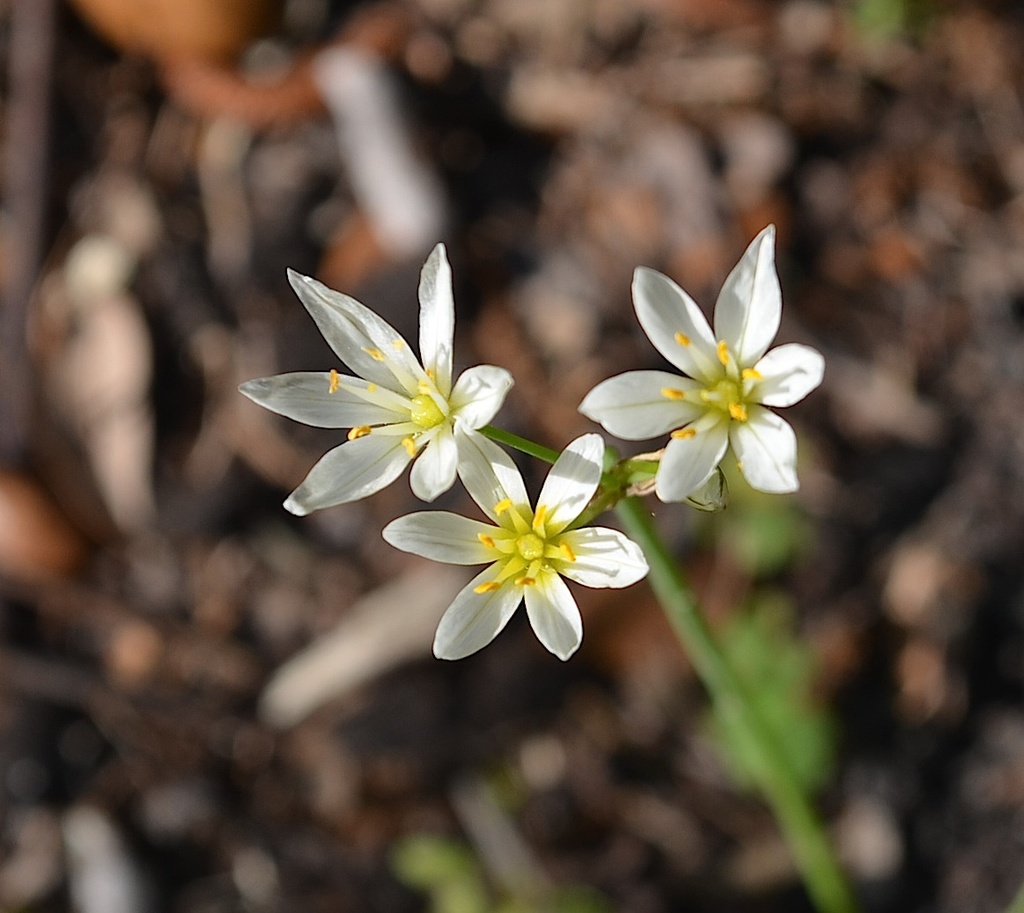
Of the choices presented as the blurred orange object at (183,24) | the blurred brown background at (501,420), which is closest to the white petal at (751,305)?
the blurred brown background at (501,420)

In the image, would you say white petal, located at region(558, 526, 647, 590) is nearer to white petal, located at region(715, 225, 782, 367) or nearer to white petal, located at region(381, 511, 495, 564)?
white petal, located at region(381, 511, 495, 564)

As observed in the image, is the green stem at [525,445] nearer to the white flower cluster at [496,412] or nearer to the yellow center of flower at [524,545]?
the white flower cluster at [496,412]

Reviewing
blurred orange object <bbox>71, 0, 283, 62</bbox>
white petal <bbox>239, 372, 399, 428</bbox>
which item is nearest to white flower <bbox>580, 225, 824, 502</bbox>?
white petal <bbox>239, 372, 399, 428</bbox>

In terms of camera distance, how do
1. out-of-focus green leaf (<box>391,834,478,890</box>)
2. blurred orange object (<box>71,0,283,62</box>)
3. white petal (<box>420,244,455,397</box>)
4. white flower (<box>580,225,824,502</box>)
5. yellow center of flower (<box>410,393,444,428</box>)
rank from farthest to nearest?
1. blurred orange object (<box>71,0,283,62</box>)
2. out-of-focus green leaf (<box>391,834,478,890</box>)
3. yellow center of flower (<box>410,393,444,428</box>)
4. white petal (<box>420,244,455,397</box>)
5. white flower (<box>580,225,824,502</box>)

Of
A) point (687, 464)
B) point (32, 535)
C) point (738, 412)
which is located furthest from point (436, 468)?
point (32, 535)

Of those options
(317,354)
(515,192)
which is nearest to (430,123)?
(515,192)

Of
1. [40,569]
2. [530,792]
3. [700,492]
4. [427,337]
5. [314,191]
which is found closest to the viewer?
[700,492]

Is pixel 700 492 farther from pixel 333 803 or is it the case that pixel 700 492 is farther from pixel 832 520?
pixel 333 803
